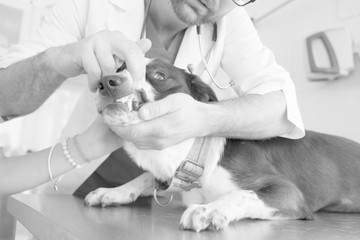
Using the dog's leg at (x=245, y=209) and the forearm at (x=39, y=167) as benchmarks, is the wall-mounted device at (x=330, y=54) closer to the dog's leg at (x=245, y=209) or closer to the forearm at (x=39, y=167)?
the dog's leg at (x=245, y=209)

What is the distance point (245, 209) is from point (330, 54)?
1.28m

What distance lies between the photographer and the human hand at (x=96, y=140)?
3.11ft

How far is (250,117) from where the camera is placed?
1.00m

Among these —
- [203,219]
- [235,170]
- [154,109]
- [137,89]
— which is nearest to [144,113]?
[154,109]

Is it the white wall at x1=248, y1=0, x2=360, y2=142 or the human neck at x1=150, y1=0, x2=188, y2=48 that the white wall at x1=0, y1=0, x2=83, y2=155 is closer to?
the human neck at x1=150, y1=0, x2=188, y2=48

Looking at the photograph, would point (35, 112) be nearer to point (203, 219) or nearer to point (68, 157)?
point (68, 157)

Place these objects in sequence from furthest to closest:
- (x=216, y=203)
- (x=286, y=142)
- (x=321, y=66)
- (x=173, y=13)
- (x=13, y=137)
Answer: (x=13, y=137)
(x=321, y=66)
(x=173, y=13)
(x=286, y=142)
(x=216, y=203)

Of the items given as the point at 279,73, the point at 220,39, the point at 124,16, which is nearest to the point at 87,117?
the point at 124,16

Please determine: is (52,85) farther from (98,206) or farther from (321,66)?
(321,66)

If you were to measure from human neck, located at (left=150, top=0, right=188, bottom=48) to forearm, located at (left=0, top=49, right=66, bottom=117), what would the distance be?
1.64 ft

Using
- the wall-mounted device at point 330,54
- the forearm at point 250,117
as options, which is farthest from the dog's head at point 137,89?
the wall-mounted device at point 330,54

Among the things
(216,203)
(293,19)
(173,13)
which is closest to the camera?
(216,203)

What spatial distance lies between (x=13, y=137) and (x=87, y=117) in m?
1.19

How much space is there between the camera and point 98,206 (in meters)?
0.99
